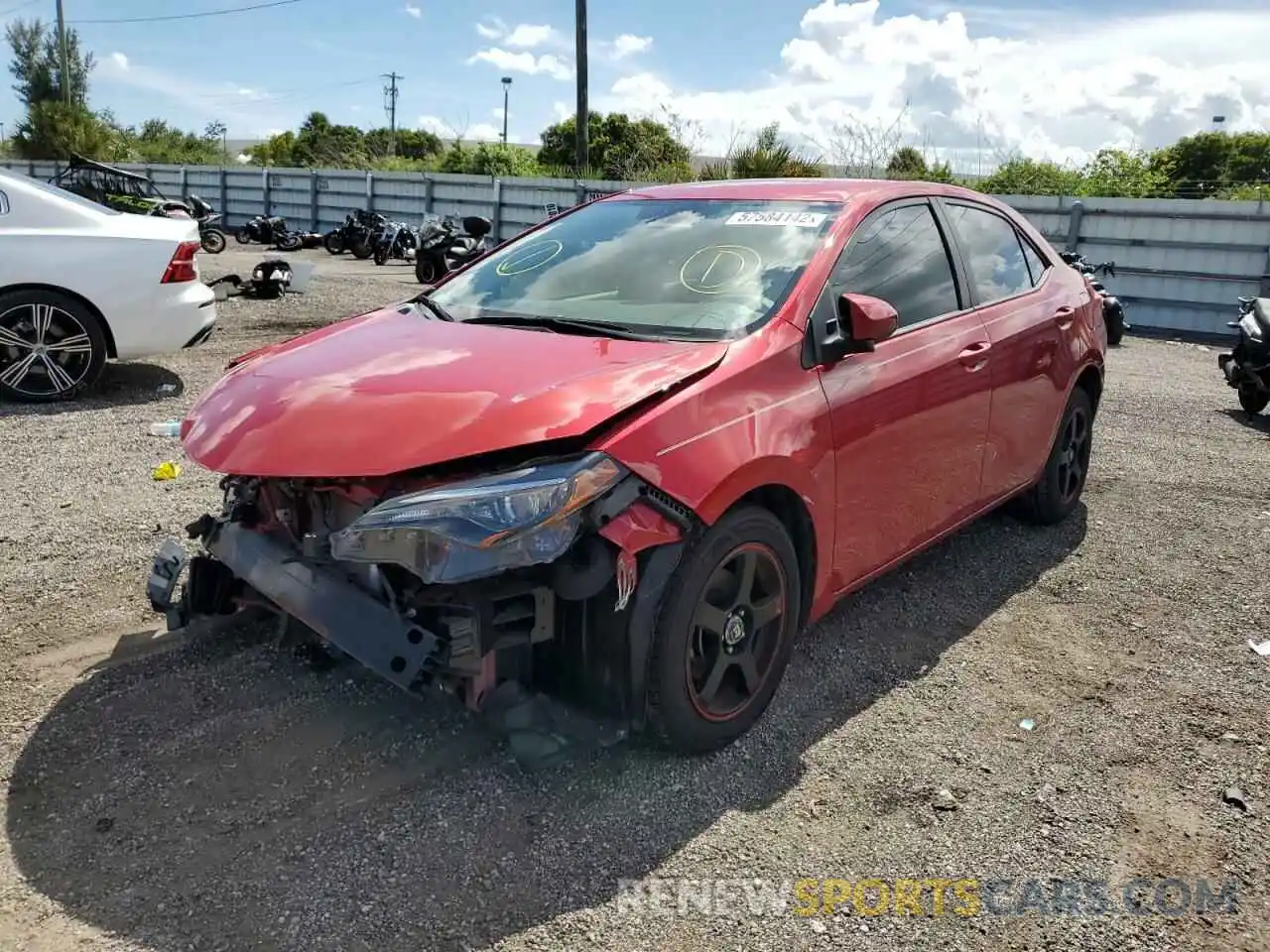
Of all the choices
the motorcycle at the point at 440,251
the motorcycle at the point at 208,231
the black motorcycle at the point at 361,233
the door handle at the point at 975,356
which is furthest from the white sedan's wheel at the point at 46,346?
the black motorcycle at the point at 361,233

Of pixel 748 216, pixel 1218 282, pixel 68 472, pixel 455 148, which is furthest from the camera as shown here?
pixel 455 148

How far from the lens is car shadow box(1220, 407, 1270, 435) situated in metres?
7.97

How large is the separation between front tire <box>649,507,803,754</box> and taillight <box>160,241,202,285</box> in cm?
571

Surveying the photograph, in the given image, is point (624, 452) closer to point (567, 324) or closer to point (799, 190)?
point (567, 324)

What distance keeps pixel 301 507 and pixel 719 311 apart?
142 centimetres

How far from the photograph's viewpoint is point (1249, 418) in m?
8.31

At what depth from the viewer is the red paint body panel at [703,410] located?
8.68 ft

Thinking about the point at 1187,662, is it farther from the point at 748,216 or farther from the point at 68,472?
the point at 68,472

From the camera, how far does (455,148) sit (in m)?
31.0

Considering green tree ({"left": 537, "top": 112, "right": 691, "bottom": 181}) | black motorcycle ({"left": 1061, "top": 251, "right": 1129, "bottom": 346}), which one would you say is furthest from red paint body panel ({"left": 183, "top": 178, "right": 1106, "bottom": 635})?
green tree ({"left": 537, "top": 112, "right": 691, "bottom": 181})

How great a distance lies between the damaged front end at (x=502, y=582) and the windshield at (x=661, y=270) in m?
0.85

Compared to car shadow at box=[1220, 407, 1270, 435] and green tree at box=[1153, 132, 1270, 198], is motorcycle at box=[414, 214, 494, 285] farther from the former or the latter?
green tree at box=[1153, 132, 1270, 198]

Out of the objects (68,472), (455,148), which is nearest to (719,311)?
(68,472)

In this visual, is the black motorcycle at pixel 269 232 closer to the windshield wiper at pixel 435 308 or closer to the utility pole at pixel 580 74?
the utility pole at pixel 580 74
